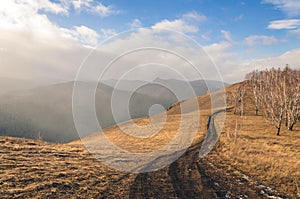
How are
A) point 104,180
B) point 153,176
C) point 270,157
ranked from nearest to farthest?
point 104,180 → point 153,176 → point 270,157

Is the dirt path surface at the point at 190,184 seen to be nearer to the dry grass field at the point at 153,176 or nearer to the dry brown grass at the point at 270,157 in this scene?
the dry grass field at the point at 153,176

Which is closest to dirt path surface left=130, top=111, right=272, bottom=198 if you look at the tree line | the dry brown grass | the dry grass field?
the dry grass field

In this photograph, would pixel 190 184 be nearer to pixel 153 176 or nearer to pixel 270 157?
pixel 153 176

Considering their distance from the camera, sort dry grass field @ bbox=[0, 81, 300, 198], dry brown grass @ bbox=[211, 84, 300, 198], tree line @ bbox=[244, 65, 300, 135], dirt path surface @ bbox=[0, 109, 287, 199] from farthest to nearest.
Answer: tree line @ bbox=[244, 65, 300, 135], dry brown grass @ bbox=[211, 84, 300, 198], dry grass field @ bbox=[0, 81, 300, 198], dirt path surface @ bbox=[0, 109, 287, 199]

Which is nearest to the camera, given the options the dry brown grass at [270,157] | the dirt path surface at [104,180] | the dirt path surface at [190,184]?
the dirt path surface at [104,180]

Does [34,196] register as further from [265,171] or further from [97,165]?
[265,171]

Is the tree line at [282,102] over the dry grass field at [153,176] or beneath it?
over

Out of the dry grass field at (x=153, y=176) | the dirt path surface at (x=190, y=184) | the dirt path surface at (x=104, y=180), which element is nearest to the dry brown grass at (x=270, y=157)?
the dry grass field at (x=153, y=176)

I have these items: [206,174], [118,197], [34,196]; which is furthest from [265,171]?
[34,196]

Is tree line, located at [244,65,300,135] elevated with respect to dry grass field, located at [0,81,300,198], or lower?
elevated

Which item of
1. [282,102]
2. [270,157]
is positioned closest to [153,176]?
[270,157]

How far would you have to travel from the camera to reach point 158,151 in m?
31.3

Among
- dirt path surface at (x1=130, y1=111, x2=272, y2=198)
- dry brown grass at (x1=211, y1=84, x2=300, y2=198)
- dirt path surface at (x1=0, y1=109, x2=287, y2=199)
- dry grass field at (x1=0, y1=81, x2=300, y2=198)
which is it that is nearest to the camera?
dirt path surface at (x1=0, y1=109, x2=287, y2=199)

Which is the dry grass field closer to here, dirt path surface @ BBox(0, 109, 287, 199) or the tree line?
dirt path surface @ BBox(0, 109, 287, 199)
